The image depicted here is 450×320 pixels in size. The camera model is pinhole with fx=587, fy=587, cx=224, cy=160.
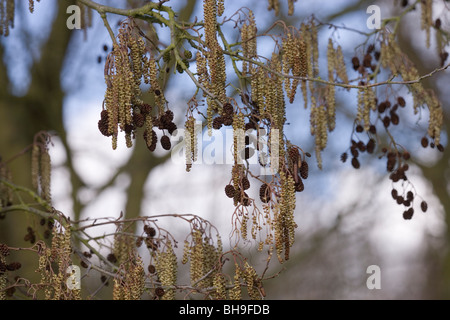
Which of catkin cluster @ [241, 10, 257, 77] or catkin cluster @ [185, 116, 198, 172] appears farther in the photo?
catkin cluster @ [241, 10, 257, 77]

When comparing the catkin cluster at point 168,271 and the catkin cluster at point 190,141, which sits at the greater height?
the catkin cluster at point 190,141

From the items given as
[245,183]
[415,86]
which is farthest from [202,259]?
[415,86]

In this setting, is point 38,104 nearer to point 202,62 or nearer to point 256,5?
point 256,5

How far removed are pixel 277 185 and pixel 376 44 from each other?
1.75 m

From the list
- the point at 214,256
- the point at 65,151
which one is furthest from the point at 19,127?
the point at 214,256

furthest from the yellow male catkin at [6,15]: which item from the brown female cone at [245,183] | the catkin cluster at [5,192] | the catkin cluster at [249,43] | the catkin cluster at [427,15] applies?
the catkin cluster at [427,15]

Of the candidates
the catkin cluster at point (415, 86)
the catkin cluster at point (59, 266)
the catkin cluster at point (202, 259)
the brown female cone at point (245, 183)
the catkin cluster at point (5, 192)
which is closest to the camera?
the brown female cone at point (245, 183)

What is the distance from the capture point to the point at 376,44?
316 centimetres

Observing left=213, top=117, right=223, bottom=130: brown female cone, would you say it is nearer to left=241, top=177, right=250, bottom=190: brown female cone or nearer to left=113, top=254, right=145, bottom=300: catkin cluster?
left=241, top=177, right=250, bottom=190: brown female cone

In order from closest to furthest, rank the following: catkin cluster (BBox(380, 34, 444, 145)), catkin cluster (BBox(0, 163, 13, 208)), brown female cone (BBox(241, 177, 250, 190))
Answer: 1. brown female cone (BBox(241, 177, 250, 190))
2. catkin cluster (BBox(380, 34, 444, 145))
3. catkin cluster (BBox(0, 163, 13, 208))

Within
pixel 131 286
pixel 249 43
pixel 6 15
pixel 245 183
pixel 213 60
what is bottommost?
pixel 131 286

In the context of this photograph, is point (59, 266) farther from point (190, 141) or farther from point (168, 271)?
point (190, 141)

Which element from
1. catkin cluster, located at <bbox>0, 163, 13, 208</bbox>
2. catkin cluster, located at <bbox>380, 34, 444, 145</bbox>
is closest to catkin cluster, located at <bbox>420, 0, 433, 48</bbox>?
catkin cluster, located at <bbox>380, 34, 444, 145</bbox>

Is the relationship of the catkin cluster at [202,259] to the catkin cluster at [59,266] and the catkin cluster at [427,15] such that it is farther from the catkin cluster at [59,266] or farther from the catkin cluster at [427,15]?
the catkin cluster at [427,15]
